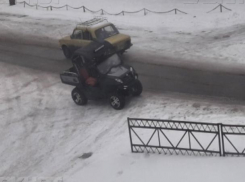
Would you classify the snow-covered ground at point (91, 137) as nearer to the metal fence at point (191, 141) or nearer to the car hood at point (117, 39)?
the metal fence at point (191, 141)

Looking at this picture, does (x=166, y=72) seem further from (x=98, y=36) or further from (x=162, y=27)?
(x=162, y=27)

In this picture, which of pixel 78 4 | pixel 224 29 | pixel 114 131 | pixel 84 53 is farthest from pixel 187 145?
pixel 78 4

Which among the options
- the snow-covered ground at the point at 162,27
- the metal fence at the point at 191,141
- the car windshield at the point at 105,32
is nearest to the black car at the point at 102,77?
the metal fence at the point at 191,141

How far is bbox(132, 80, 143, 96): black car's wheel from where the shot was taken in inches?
634

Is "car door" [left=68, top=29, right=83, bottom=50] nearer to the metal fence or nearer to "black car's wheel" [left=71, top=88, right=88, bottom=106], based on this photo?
"black car's wheel" [left=71, top=88, right=88, bottom=106]

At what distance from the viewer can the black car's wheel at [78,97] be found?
1669 centimetres

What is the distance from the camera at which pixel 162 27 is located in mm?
25031

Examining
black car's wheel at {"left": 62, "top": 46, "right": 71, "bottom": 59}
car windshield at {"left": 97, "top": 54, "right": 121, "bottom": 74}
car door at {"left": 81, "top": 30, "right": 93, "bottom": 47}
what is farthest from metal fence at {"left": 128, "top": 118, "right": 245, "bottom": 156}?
black car's wheel at {"left": 62, "top": 46, "right": 71, "bottom": 59}

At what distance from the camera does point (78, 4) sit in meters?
31.8

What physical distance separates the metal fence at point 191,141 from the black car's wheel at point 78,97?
4111 millimetres

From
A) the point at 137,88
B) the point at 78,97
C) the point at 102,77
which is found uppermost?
the point at 102,77

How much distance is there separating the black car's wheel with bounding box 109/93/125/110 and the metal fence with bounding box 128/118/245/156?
8.82 ft

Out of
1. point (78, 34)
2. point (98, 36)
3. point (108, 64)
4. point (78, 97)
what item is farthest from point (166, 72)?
point (78, 34)

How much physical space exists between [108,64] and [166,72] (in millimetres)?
3397
